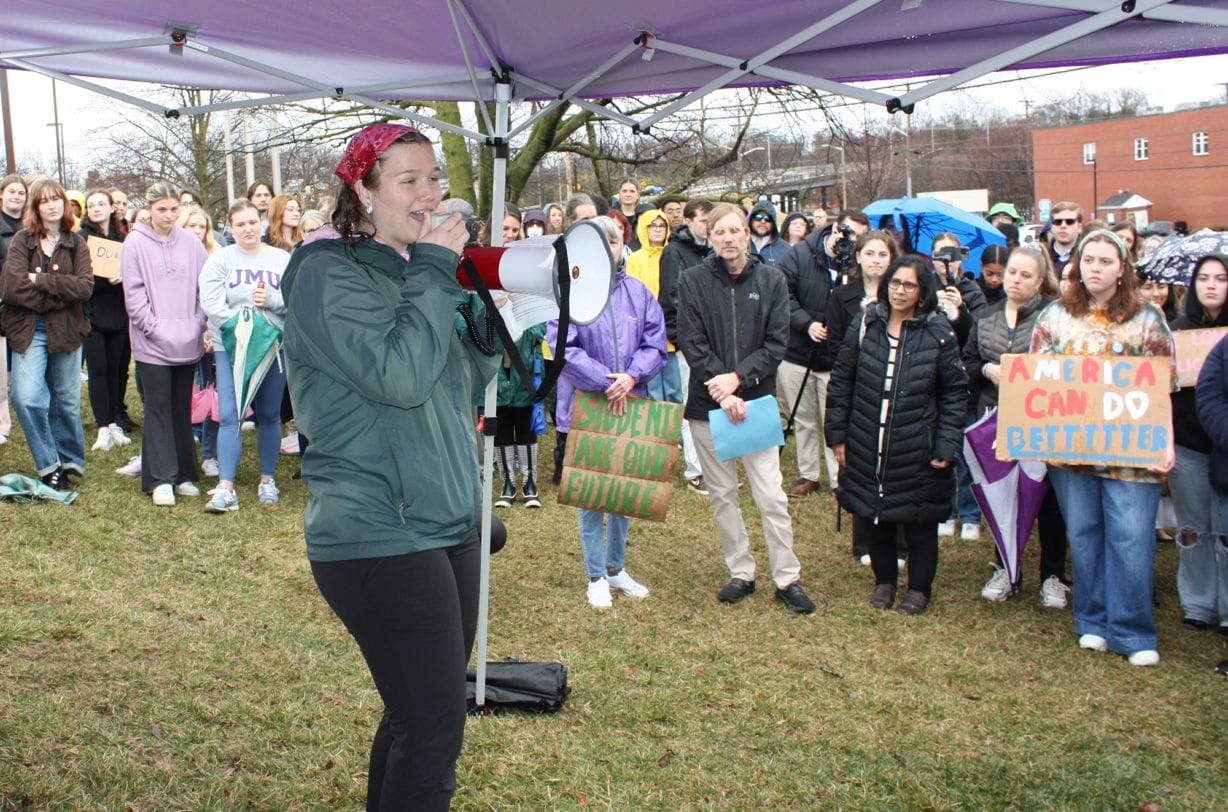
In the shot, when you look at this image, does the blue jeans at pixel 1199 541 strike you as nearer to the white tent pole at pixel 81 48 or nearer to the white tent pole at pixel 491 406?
the white tent pole at pixel 491 406

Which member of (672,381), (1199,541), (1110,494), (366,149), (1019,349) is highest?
(366,149)

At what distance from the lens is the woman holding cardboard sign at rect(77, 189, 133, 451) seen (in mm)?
9234

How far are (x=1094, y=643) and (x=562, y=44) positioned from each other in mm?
→ 3938

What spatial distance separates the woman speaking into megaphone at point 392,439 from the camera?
2668 mm

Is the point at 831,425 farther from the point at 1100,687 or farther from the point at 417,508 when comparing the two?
the point at 417,508

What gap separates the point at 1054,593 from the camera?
6352mm

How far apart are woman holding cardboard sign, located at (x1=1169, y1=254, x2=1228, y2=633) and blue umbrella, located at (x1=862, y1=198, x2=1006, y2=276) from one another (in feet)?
14.7

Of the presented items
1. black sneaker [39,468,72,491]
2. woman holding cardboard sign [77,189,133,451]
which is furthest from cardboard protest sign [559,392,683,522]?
woman holding cardboard sign [77,189,133,451]

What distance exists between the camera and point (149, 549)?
6.78 meters

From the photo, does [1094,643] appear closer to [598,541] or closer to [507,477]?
[598,541]

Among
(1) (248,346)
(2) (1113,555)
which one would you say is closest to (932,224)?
(2) (1113,555)

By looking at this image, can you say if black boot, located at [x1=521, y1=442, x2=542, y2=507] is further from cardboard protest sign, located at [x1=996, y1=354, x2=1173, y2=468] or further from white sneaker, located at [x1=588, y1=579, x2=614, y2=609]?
cardboard protest sign, located at [x1=996, y1=354, x2=1173, y2=468]

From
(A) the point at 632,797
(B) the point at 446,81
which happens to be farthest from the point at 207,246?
(A) the point at 632,797

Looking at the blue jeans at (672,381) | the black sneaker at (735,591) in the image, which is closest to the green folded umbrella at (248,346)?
the blue jeans at (672,381)
